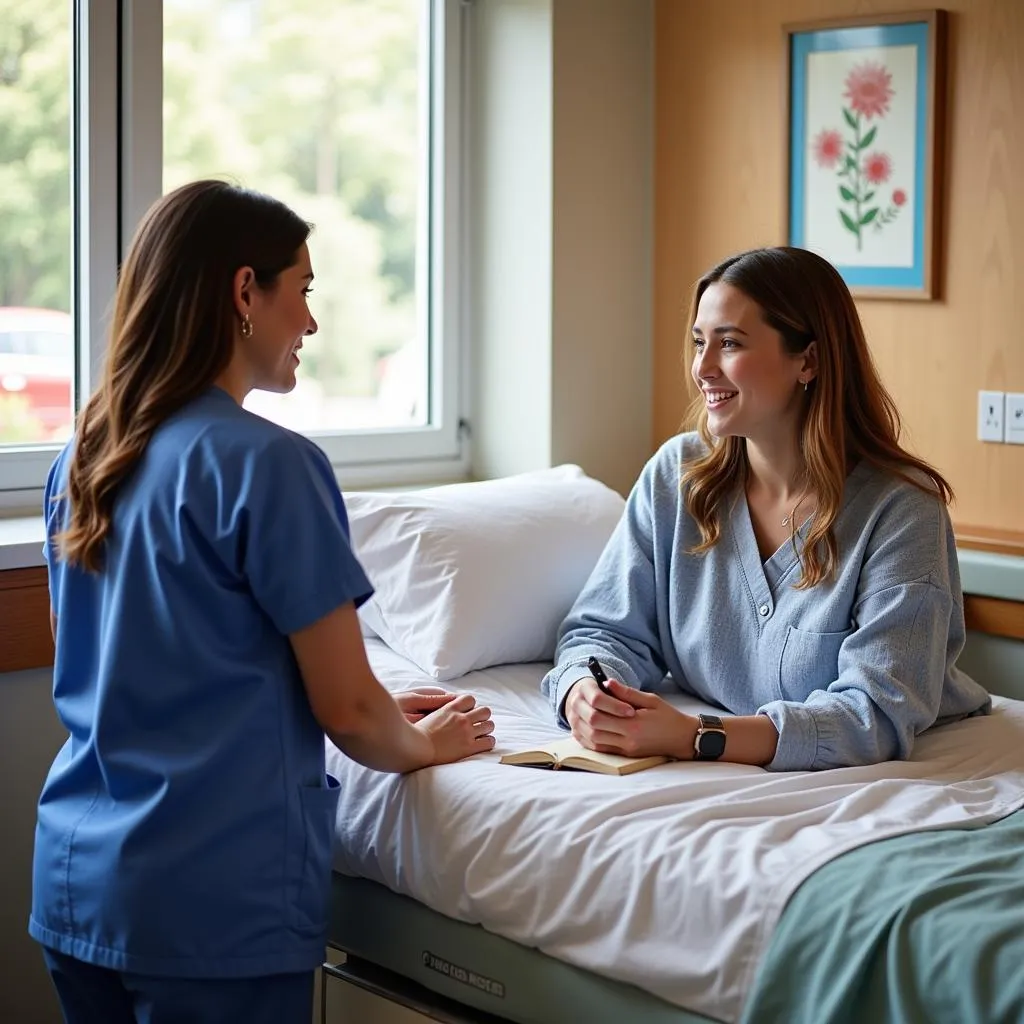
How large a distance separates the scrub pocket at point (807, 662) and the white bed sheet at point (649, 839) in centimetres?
16

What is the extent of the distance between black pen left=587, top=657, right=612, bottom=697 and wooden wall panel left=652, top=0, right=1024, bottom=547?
3.29ft

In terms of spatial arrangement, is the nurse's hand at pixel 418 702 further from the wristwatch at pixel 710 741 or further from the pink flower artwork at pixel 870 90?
the pink flower artwork at pixel 870 90

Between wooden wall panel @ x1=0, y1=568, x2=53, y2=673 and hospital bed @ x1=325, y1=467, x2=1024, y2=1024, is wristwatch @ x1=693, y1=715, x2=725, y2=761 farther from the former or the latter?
wooden wall panel @ x1=0, y1=568, x2=53, y2=673

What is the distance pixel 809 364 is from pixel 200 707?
103 cm

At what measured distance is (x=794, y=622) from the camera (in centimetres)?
202

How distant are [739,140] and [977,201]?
0.57 m

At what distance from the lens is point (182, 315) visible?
59.6 inches

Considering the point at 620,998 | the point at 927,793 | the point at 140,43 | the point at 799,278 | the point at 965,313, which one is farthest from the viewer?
the point at 965,313

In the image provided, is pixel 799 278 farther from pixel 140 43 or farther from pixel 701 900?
pixel 140 43

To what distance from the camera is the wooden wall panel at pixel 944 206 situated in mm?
2609

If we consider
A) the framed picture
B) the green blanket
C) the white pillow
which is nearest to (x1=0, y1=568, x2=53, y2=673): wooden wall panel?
the white pillow

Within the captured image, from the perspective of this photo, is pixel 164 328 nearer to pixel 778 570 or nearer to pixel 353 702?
pixel 353 702

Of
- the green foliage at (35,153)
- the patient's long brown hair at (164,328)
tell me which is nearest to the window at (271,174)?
the green foliage at (35,153)

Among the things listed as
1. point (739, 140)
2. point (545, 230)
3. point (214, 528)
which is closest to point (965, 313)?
point (739, 140)
